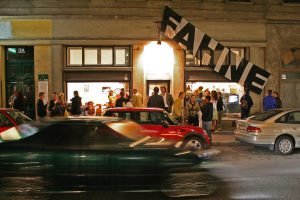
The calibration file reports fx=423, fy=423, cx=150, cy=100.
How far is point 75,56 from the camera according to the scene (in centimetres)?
1841

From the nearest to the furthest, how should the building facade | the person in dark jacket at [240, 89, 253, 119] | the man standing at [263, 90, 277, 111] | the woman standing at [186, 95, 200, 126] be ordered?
the woman standing at [186, 95, 200, 126] → the man standing at [263, 90, 277, 111] → the building facade → the person in dark jacket at [240, 89, 253, 119]

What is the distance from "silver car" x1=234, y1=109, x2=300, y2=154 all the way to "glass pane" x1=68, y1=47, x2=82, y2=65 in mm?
8368

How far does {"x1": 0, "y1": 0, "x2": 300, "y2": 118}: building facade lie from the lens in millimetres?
18000

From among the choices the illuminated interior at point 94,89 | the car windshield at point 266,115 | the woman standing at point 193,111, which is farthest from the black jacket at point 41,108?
the car windshield at point 266,115

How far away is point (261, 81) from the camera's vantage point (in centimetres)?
1911

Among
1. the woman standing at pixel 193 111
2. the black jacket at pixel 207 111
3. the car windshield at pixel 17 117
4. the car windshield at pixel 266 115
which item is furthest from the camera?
the woman standing at pixel 193 111

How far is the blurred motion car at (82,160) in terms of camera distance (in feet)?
23.1

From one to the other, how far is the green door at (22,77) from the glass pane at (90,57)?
241 centimetres

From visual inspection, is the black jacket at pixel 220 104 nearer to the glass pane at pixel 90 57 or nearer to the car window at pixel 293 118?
the car window at pixel 293 118

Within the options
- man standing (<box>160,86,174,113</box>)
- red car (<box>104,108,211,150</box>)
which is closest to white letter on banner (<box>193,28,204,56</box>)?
man standing (<box>160,86,174,113</box>)

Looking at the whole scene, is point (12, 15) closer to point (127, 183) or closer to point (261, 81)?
point (261, 81)

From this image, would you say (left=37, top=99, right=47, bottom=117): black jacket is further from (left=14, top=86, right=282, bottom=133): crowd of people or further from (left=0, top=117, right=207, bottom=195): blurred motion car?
(left=0, top=117, right=207, bottom=195): blurred motion car

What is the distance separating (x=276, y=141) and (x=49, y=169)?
811 centimetres

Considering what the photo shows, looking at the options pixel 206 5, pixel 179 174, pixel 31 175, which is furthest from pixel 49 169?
pixel 206 5
